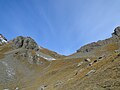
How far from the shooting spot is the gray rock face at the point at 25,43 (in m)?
167

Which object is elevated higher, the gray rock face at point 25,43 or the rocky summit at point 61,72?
the gray rock face at point 25,43

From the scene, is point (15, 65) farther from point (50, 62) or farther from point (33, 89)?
point (33, 89)

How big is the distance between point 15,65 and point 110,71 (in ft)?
276

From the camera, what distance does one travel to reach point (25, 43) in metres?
171

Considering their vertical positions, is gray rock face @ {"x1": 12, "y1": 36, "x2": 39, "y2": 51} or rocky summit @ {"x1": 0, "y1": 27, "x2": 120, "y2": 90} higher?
gray rock face @ {"x1": 12, "y1": 36, "x2": 39, "y2": 51}

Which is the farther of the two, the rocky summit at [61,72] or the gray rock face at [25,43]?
the gray rock face at [25,43]

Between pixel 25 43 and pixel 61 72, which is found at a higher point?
pixel 25 43

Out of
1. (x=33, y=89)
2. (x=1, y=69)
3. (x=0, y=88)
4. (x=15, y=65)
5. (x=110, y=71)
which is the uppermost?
(x=15, y=65)

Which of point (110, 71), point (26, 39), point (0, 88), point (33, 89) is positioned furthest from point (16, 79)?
point (26, 39)

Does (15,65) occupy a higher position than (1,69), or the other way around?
(15,65)

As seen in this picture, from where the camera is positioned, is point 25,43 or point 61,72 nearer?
point 61,72

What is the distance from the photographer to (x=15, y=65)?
4274 inches

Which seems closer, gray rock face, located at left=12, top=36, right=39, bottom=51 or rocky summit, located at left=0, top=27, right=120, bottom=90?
rocky summit, located at left=0, top=27, right=120, bottom=90

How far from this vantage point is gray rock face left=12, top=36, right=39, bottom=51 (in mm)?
167250
